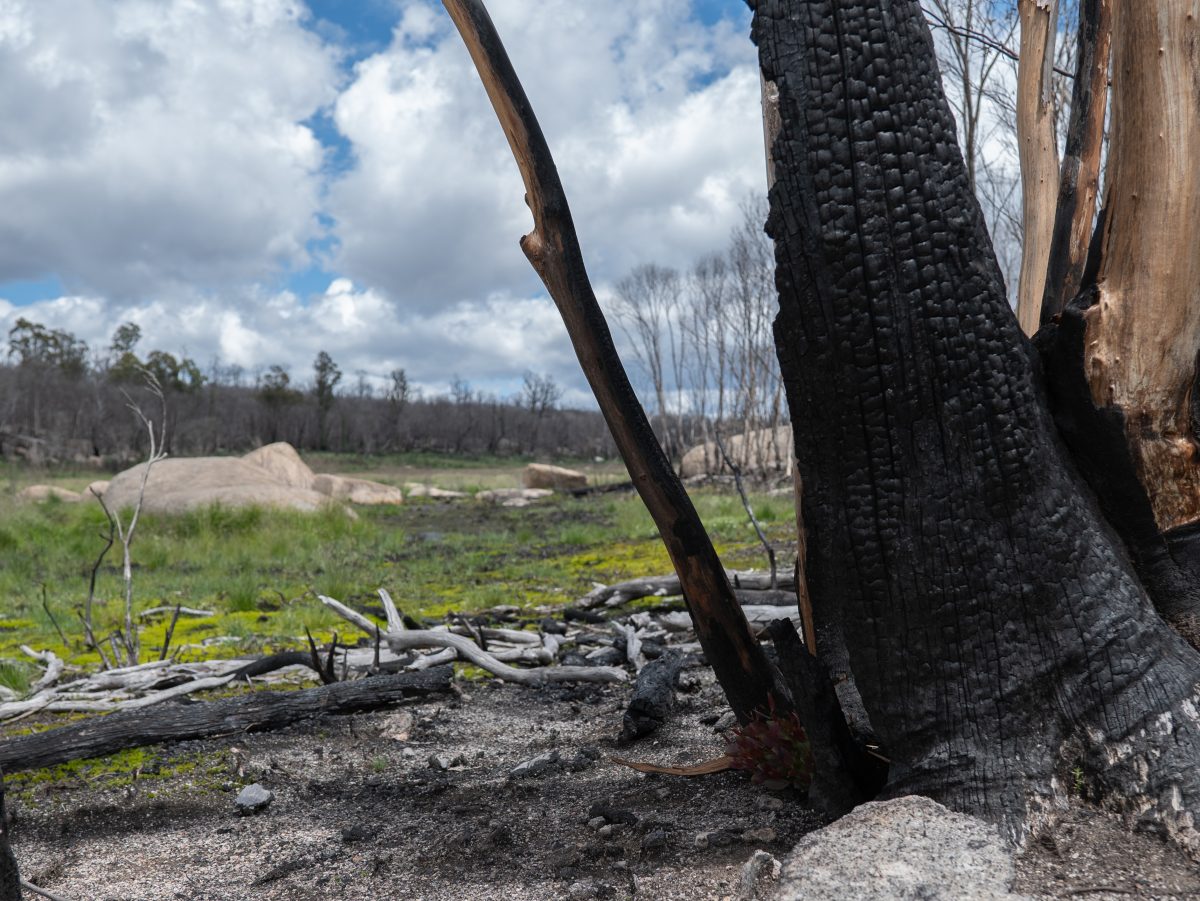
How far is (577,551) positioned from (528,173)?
846 cm

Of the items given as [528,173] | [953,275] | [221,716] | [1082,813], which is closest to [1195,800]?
[1082,813]

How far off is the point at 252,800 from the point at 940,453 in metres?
2.69


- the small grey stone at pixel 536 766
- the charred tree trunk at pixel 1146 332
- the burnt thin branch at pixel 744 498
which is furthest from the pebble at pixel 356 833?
the charred tree trunk at pixel 1146 332

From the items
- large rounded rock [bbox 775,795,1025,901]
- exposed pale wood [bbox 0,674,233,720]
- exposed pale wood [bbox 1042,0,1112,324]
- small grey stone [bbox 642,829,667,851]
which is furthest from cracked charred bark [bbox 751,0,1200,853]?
exposed pale wood [bbox 0,674,233,720]

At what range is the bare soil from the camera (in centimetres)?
228

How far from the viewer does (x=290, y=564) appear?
10.2 m

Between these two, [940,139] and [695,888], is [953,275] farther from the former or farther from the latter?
[695,888]

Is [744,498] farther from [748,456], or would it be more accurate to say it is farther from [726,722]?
[748,456]

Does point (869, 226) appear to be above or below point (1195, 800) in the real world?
above

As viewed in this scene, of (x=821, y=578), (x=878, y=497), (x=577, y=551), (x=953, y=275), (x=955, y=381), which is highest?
(x=953, y=275)

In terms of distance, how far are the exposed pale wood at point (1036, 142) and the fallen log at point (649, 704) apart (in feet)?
7.88

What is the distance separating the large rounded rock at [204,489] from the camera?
535 inches

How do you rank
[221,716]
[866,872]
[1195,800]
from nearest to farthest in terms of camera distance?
[866,872], [1195,800], [221,716]

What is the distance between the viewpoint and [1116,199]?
2.36 m
